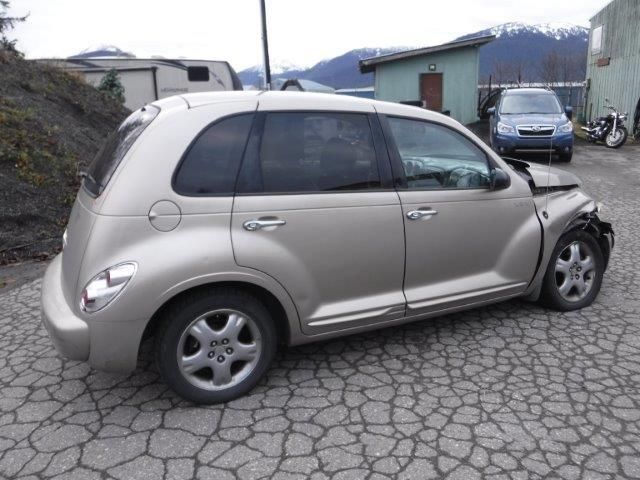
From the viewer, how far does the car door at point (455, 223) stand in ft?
11.8

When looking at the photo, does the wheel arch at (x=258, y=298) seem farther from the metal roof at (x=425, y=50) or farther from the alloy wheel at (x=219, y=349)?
the metal roof at (x=425, y=50)

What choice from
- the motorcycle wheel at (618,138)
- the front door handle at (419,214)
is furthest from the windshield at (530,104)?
the front door handle at (419,214)

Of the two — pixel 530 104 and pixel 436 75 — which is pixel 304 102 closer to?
pixel 530 104

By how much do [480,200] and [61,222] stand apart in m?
5.22

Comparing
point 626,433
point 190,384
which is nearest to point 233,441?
point 190,384

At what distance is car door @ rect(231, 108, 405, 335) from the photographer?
3.13 meters

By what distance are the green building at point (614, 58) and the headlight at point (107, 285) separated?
1860cm

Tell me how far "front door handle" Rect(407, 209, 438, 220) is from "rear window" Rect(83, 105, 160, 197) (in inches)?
64.6

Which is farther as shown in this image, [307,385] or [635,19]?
[635,19]

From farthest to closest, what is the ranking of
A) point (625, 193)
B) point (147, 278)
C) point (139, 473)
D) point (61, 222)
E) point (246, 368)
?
point (625, 193)
point (61, 222)
point (246, 368)
point (147, 278)
point (139, 473)

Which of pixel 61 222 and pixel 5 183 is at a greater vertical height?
pixel 5 183

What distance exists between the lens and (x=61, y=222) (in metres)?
6.84

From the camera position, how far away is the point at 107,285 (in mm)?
2816

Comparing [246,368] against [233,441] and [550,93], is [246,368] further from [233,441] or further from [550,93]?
[550,93]
